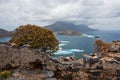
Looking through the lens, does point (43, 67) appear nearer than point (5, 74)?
No

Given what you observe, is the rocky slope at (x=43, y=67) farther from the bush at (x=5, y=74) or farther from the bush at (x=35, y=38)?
the bush at (x=35, y=38)

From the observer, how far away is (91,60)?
1177 inches

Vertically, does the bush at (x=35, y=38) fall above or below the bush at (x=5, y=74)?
above

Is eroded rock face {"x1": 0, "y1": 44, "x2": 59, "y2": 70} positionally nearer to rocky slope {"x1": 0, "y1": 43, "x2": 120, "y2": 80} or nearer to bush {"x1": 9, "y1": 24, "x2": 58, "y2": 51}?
rocky slope {"x1": 0, "y1": 43, "x2": 120, "y2": 80}

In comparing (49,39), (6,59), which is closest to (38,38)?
(49,39)

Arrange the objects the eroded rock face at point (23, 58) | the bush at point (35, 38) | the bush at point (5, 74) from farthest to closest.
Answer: the bush at point (35, 38) → the eroded rock face at point (23, 58) → the bush at point (5, 74)

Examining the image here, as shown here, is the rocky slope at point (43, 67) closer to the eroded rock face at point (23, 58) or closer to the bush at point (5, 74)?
the eroded rock face at point (23, 58)

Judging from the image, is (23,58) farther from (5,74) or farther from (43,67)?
(5,74)

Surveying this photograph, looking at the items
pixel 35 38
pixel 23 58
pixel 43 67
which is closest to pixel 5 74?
pixel 23 58

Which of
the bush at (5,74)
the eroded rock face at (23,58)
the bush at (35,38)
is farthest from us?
the bush at (35,38)

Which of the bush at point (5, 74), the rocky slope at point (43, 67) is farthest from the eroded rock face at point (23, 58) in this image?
the bush at point (5, 74)

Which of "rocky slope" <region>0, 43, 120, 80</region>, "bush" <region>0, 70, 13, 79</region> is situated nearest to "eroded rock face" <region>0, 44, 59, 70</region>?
"rocky slope" <region>0, 43, 120, 80</region>

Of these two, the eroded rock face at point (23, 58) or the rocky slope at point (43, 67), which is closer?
the rocky slope at point (43, 67)

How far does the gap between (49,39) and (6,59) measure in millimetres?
24201
